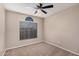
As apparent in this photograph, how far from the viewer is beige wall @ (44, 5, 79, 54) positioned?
7.09 feet

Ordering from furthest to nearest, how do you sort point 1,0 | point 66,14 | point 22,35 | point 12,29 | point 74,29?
point 74,29
point 66,14
point 22,35
point 12,29
point 1,0

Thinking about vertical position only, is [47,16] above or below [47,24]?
above

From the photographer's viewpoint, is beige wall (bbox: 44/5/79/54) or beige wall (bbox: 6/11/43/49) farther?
beige wall (bbox: 44/5/79/54)

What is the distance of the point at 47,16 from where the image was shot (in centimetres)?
209

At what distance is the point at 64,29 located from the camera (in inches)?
92.0

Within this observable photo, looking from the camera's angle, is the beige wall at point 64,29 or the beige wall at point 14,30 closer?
the beige wall at point 14,30

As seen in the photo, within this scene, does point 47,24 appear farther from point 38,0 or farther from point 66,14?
point 38,0

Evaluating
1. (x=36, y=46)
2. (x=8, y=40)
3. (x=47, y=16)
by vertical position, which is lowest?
(x=36, y=46)

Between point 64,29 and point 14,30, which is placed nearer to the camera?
point 14,30

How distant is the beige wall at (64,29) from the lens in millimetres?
2162

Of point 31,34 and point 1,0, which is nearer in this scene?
point 1,0

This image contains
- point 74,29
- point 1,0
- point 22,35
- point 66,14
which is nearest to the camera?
point 1,0

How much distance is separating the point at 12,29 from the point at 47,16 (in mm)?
912

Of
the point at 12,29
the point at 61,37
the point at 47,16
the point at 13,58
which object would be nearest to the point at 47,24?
the point at 47,16
